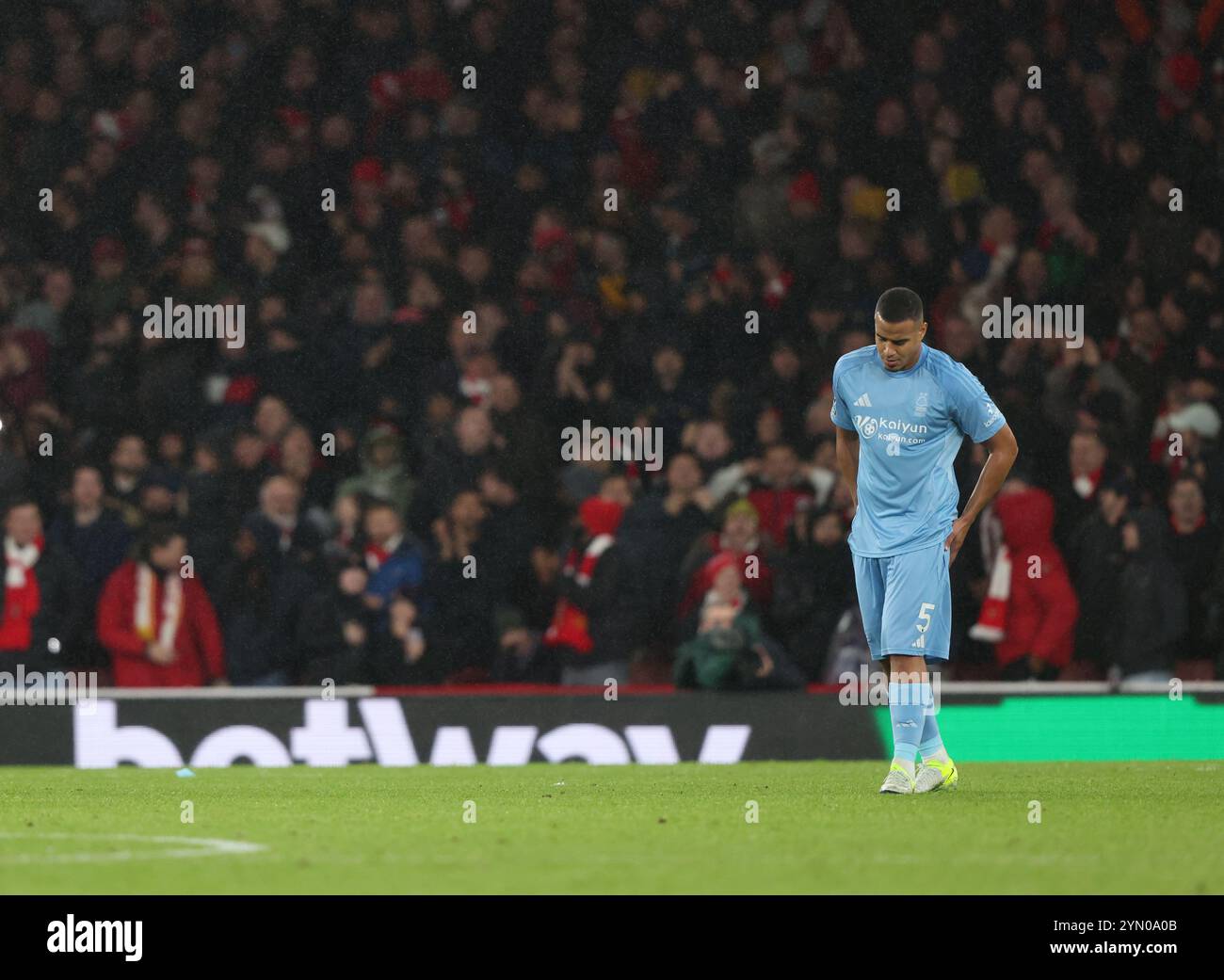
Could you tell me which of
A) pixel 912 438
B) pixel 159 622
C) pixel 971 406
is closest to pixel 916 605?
pixel 912 438

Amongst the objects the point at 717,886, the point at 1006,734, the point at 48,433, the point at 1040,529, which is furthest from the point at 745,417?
the point at 717,886

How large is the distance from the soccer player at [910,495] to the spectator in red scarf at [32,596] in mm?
6040

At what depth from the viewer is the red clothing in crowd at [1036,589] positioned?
1259 centimetres

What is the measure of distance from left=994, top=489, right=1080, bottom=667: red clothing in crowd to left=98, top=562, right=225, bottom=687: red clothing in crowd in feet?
15.7

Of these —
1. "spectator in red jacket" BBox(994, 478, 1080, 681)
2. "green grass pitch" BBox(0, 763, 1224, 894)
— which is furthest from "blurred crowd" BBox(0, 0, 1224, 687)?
"green grass pitch" BBox(0, 763, 1224, 894)

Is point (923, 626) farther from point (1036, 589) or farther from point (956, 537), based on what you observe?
point (1036, 589)

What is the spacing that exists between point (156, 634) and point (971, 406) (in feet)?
20.3

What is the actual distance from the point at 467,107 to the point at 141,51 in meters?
2.64

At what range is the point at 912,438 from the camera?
8203 mm

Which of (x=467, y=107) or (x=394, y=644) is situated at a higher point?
(x=467, y=107)

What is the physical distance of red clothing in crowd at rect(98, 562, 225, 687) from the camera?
12602 mm

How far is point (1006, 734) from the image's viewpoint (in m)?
11.6

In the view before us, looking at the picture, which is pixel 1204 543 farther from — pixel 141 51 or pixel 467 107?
pixel 141 51

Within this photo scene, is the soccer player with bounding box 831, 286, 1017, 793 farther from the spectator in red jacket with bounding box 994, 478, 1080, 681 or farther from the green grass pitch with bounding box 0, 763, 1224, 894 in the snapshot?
the spectator in red jacket with bounding box 994, 478, 1080, 681
